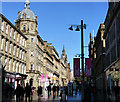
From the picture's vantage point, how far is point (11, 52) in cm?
4497

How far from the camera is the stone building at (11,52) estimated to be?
40.0 metres

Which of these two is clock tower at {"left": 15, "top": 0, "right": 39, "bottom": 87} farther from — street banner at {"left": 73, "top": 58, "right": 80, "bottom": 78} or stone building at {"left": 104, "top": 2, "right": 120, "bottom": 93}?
street banner at {"left": 73, "top": 58, "right": 80, "bottom": 78}

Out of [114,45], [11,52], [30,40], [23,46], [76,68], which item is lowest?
[76,68]

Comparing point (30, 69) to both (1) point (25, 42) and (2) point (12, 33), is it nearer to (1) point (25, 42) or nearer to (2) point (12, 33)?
(1) point (25, 42)

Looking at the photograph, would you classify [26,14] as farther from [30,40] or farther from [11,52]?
[11,52]

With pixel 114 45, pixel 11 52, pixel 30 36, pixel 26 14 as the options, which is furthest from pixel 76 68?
pixel 26 14

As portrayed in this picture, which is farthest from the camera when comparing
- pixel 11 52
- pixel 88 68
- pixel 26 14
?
pixel 26 14

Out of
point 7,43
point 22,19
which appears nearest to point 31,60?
point 22,19

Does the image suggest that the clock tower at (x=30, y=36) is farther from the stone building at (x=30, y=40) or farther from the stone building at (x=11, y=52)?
the stone building at (x=11, y=52)

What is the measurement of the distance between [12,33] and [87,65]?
104ft

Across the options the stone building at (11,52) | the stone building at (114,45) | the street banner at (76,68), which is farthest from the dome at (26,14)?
the street banner at (76,68)

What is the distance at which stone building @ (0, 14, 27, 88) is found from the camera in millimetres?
39969

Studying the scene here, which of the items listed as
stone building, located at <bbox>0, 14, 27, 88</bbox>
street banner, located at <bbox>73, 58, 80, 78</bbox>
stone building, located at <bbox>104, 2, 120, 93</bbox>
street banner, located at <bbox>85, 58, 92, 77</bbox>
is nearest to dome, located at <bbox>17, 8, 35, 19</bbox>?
stone building, located at <bbox>0, 14, 27, 88</bbox>

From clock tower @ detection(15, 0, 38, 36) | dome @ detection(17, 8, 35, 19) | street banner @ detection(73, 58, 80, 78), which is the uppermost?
dome @ detection(17, 8, 35, 19)
